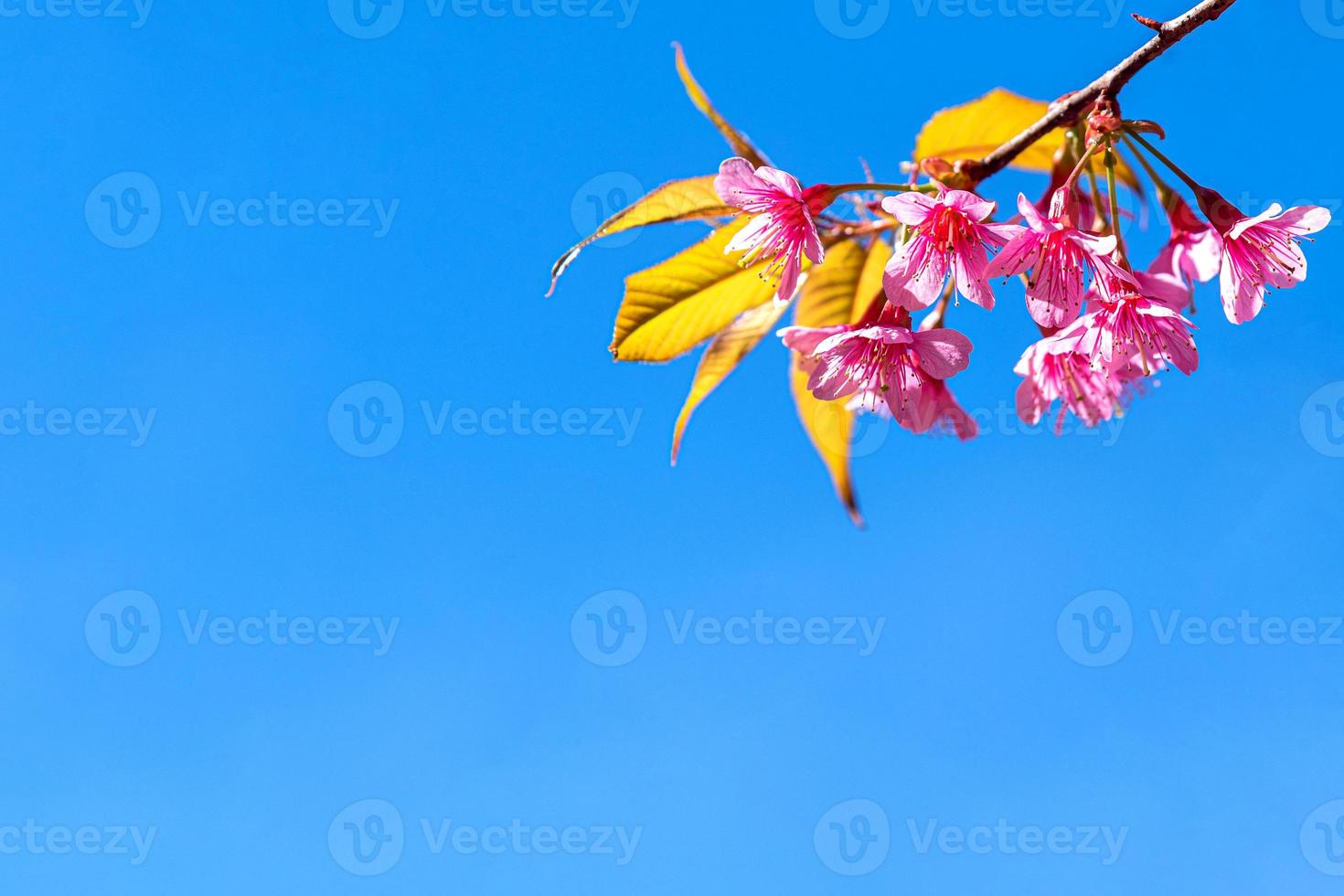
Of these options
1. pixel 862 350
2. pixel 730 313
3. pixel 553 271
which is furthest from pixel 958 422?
pixel 553 271

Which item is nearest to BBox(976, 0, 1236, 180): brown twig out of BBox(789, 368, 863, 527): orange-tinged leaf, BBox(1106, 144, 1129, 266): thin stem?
BBox(1106, 144, 1129, 266): thin stem

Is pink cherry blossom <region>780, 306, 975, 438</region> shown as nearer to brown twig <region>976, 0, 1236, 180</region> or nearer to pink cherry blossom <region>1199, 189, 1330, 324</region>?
brown twig <region>976, 0, 1236, 180</region>

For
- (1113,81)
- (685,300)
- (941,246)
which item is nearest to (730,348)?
(685,300)

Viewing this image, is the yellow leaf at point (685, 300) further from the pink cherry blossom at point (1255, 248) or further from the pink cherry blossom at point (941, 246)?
the pink cherry blossom at point (1255, 248)

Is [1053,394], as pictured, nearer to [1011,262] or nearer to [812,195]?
[1011,262]

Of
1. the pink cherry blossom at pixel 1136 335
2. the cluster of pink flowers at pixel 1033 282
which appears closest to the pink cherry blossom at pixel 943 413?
the cluster of pink flowers at pixel 1033 282

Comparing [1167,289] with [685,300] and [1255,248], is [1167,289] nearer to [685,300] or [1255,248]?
[1255,248]
